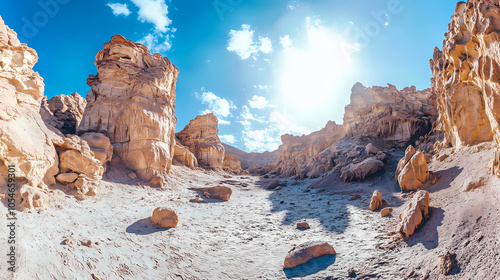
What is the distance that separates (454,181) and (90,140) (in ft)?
72.3

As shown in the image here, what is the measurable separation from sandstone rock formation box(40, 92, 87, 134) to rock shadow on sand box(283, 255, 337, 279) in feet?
71.9

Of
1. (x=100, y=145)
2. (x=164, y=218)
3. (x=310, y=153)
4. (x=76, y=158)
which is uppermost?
(x=310, y=153)

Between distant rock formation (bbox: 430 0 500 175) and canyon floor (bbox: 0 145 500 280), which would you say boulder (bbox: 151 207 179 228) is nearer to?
canyon floor (bbox: 0 145 500 280)

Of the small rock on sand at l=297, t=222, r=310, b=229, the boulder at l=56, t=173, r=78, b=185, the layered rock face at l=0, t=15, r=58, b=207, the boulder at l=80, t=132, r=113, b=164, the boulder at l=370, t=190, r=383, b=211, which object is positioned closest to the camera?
the layered rock face at l=0, t=15, r=58, b=207

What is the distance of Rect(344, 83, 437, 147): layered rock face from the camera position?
29.0 m

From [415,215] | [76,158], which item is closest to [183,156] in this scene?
[76,158]

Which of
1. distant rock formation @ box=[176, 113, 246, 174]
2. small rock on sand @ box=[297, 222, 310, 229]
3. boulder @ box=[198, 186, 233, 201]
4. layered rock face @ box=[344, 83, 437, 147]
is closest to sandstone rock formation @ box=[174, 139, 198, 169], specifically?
distant rock formation @ box=[176, 113, 246, 174]

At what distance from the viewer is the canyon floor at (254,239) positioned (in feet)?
20.5

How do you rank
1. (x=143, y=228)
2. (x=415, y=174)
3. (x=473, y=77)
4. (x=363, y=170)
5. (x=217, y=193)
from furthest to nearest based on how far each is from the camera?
1. (x=363, y=170)
2. (x=217, y=193)
3. (x=415, y=174)
4. (x=473, y=77)
5. (x=143, y=228)

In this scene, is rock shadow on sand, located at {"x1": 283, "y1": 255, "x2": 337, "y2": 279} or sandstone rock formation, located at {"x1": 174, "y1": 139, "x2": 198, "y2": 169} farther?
sandstone rock formation, located at {"x1": 174, "y1": 139, "x2": 198, "y2": 169}

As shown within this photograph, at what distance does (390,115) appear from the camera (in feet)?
103

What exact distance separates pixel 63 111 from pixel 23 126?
15409 mm

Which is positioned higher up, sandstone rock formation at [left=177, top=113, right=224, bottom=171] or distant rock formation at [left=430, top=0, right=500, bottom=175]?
sandstone rock formation at [left=177, top=113, right=224, bottom=171]

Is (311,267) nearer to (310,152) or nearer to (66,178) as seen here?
(66,178)
